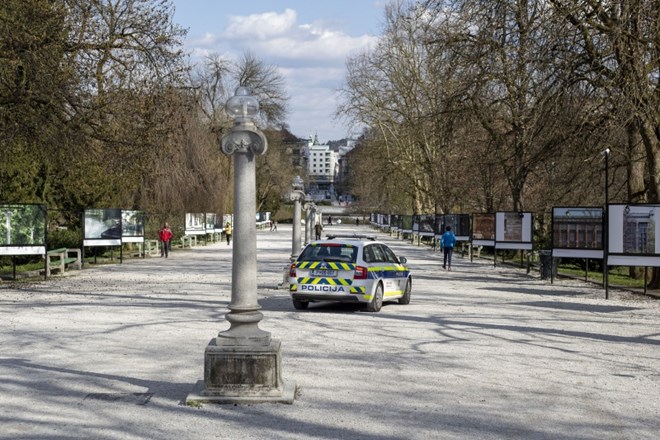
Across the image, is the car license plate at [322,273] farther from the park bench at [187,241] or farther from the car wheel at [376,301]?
the park bench at [187,241]

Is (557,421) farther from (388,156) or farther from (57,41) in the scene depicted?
(388,156)

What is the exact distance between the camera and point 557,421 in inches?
346

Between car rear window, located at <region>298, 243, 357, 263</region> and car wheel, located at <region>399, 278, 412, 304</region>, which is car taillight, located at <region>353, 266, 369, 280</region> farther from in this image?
car wheel, located at <region>399, 278, 412, 304</region>

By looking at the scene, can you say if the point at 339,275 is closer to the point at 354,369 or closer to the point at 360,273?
the point at 360,273

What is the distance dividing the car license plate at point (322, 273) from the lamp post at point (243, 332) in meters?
8.55

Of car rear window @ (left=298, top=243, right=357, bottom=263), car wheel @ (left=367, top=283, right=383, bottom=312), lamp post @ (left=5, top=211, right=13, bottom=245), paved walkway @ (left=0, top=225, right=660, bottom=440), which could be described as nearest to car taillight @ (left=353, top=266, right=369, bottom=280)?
car rear window @ (left=298, top=243, right=357, bottom=263)

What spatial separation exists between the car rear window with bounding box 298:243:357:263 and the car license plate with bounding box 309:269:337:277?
349 mm

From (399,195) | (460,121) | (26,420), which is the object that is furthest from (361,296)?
(399,195)

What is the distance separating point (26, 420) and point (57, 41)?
1731cm

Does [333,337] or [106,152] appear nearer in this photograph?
[333,337]

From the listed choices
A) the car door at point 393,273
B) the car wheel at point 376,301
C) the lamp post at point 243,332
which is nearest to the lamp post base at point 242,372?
the lamp post at point 243,332

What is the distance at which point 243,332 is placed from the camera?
32.2ft

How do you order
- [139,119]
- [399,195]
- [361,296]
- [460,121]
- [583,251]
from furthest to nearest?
[399,195]
[460,121]
[139,119]
[583,251]
[361,296]

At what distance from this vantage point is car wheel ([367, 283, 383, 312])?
63.2ft
